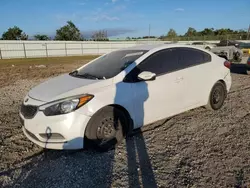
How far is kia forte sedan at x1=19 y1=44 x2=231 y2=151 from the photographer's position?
10.5 ft

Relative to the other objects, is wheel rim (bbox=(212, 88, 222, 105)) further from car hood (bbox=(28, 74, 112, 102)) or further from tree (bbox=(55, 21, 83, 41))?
tree (bbox=(55, 21, 83, 41))

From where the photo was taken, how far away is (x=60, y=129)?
124 inches

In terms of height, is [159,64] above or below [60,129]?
above

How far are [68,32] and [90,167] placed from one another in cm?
5695

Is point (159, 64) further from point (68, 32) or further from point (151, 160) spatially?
Result: point (68, 32)

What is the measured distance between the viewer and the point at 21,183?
2.78 m

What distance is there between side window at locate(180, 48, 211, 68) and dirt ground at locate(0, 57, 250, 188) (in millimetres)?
1222

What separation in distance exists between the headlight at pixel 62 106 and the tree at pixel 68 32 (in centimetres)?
5624

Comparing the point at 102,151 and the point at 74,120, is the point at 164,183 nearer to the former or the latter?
the point at 102,151

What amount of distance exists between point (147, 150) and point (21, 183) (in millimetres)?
1828

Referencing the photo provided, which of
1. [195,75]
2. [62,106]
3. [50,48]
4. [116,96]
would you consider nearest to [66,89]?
[62,106]

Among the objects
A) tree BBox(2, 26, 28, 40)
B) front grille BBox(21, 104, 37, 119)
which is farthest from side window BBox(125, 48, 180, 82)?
tree BBox(2, 26, 28, 40)

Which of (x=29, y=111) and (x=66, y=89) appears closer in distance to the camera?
(x=29, y=111)

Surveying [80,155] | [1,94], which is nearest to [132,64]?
[80,155]
